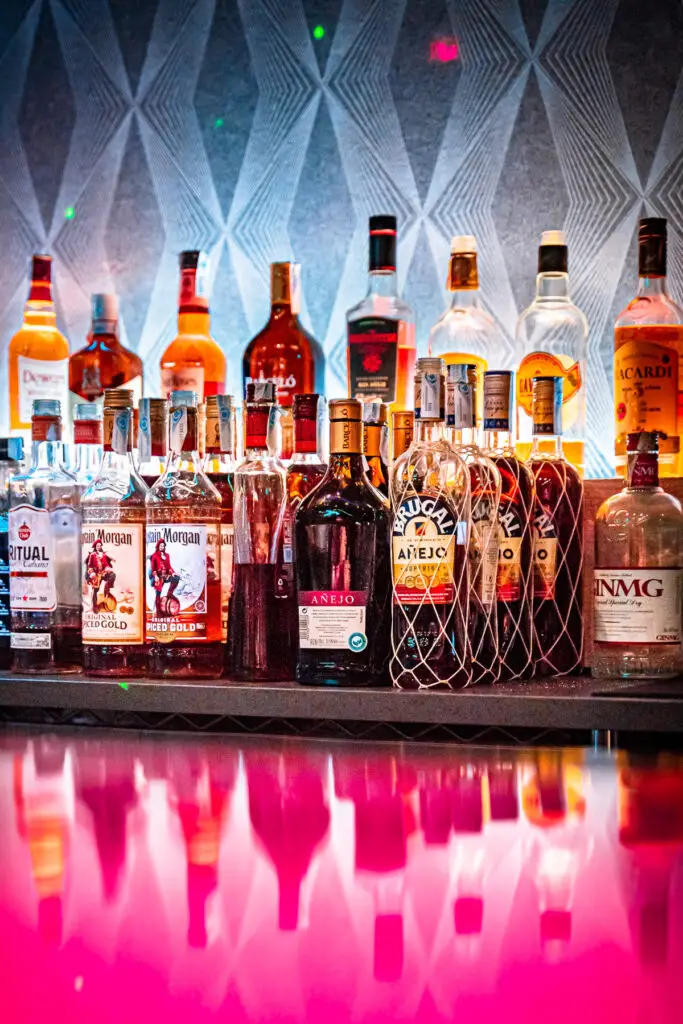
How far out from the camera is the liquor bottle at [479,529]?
4.98 feet

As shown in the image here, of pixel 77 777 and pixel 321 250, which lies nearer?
pixel 77 777

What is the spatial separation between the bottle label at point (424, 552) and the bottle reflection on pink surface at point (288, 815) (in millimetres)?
290

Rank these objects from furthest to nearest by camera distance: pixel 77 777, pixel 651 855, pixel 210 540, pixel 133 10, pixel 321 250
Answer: pixel 133 10 → pixel 321 250 → pixel 210 540 → pixel 77 777 → pixel 651 855

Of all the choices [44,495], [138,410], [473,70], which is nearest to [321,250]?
[473,70]

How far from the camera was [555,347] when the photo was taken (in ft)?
5.88

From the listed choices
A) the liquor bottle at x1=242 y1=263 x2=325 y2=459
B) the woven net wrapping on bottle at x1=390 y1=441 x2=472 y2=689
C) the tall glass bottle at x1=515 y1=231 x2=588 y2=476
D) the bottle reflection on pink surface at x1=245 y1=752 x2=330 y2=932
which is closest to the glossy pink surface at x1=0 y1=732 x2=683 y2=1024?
the bottle reflection on pink surface at x1=245 y1=752 x2=330 y2=932

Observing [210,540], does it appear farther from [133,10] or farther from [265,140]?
[133,10]

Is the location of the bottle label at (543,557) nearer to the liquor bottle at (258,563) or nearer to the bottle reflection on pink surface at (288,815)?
the liquor bottle at (258,563)

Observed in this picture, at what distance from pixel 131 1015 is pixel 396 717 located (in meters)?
0.90

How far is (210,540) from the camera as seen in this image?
1.57 metres

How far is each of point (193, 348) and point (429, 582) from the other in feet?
2.06

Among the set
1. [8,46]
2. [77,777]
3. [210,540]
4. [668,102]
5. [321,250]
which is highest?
[8,46]

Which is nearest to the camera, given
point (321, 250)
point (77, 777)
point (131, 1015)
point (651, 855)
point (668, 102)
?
point (131, 1015)

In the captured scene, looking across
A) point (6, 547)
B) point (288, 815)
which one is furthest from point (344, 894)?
point (6, 547)
